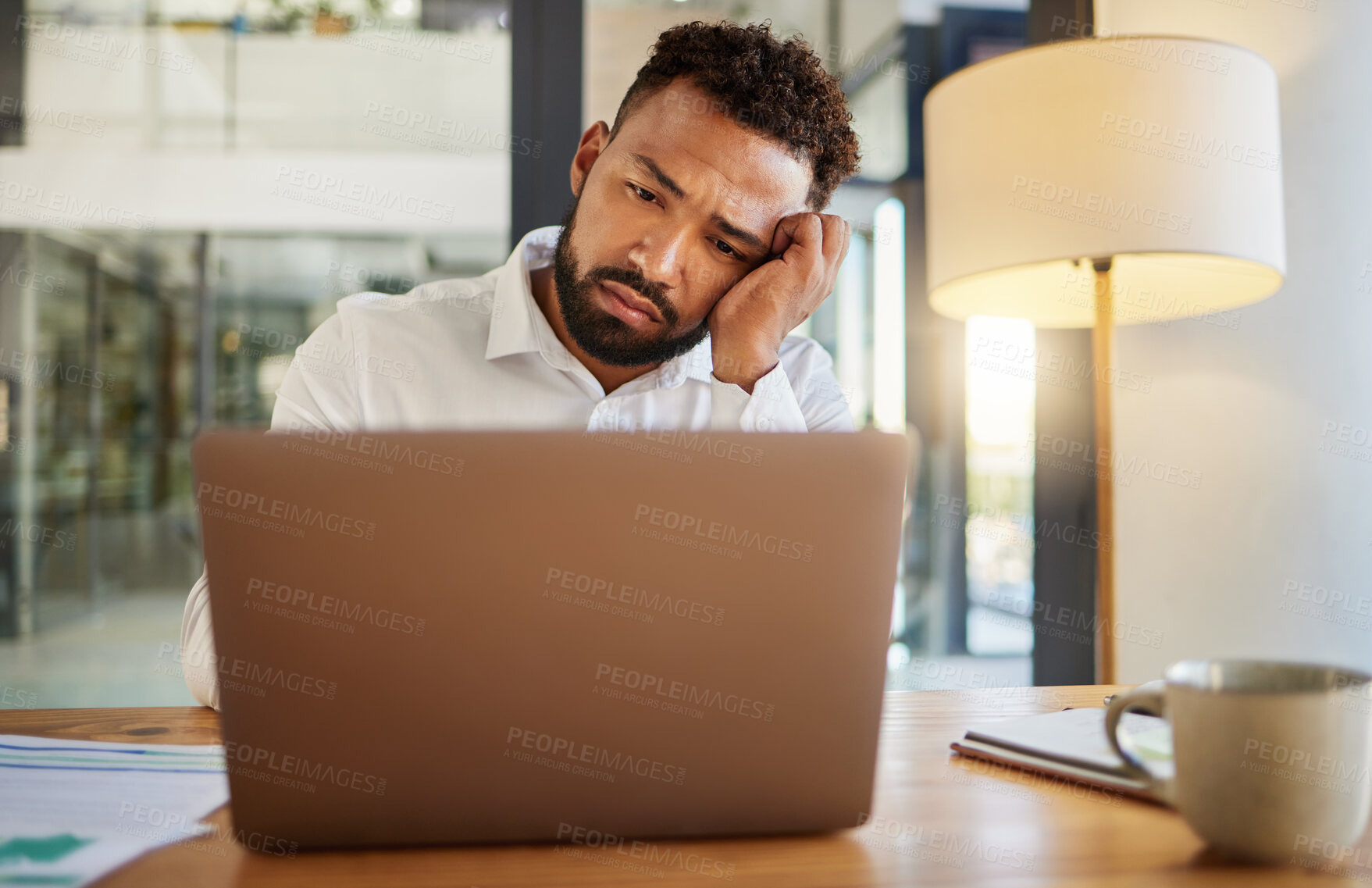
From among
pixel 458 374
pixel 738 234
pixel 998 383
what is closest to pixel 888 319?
pixel 998 383

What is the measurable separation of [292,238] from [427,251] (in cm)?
34

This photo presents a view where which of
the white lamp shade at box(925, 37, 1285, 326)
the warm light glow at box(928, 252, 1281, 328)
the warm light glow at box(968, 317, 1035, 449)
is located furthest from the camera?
the warm light glow at box(968, 317, 1035, 449)

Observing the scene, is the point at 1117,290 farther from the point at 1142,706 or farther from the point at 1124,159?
the point at 1142,706

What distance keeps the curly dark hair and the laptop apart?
0.94 metres

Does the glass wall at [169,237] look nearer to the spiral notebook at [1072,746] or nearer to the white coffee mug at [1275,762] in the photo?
the spiral notebook at [1072,746]

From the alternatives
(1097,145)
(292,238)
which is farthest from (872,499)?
(292,238)

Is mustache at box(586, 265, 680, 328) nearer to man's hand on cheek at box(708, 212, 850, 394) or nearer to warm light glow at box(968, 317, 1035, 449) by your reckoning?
man's hand on cheek at box(708, 212, 850, 394)

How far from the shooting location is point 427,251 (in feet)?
8.44

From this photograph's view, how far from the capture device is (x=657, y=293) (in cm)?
136

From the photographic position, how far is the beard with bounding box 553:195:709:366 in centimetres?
136

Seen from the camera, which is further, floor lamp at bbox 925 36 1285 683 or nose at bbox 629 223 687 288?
floor lamp at bbox 925 36 1285 683

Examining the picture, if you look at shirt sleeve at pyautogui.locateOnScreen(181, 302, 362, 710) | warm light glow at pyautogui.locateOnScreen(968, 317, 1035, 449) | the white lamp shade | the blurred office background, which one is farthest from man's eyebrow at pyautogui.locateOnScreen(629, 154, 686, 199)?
warm light glow at pyautogui.locateOnScreen(968, 317, 1035, 449)

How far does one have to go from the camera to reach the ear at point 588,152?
61.5 inches

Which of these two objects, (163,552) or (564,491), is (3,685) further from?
(564,491)
